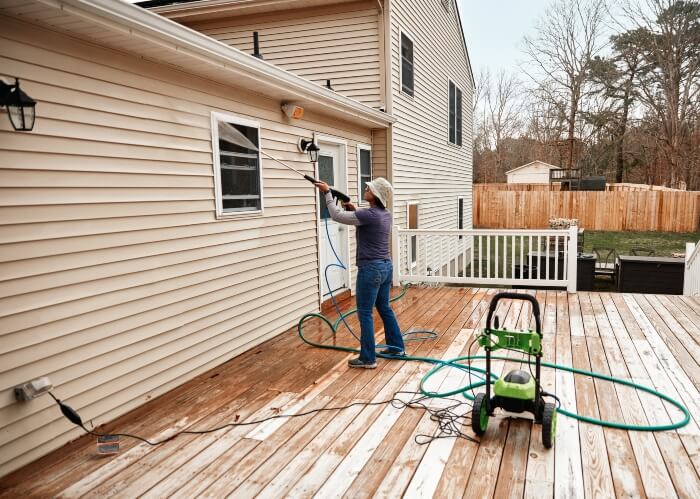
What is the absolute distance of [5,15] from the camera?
9.04 feet

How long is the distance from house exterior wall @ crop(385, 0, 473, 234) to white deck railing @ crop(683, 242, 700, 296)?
4321mm

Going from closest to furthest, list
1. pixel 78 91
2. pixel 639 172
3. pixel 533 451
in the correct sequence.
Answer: pixel 533 451 → pixel 78 91 → pixel 639 172

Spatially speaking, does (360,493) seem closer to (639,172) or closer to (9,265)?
(9,265)

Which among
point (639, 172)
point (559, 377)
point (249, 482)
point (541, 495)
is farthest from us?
point (639, 172)

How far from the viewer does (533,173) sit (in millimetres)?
34719

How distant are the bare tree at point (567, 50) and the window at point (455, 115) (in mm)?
15637

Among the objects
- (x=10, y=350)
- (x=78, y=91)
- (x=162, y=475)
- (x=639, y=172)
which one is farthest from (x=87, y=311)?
(x=639, y=172)

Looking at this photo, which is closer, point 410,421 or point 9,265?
point 9,265

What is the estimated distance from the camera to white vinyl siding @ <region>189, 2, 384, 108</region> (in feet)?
26.1

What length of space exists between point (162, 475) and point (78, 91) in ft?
7.74

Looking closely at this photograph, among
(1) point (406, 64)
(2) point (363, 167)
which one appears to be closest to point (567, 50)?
(1) point (406, 64)

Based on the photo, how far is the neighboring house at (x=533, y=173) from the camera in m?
34.3

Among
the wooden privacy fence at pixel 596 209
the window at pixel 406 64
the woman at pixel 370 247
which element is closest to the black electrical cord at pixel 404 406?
the woman at pixel 370 247

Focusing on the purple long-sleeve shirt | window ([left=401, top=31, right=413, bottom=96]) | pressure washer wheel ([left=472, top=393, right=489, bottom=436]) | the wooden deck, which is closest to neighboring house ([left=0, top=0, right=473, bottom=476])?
the wooden deck
